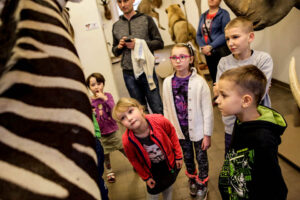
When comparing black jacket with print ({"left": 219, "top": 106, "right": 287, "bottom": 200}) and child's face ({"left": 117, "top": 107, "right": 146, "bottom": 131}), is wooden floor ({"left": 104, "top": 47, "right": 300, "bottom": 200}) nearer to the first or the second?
black jacket with print ({"left": 219, "top": 106, "right": 287, "bottom": 200})

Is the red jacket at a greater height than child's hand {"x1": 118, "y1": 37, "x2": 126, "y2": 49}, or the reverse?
child's hand {"x1": 118, "y1": 37, "x2": 126, "y2": 49}

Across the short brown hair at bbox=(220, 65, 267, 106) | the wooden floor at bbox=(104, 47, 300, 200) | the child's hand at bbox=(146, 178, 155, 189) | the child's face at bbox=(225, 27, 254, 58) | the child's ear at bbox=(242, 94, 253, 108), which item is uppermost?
the child's face at bbox=(225, 27, 254, 58)

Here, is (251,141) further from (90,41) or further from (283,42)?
(90,41)

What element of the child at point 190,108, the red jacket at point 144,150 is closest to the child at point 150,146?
the red jacket at point 144,150

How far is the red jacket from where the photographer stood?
1.46 metres

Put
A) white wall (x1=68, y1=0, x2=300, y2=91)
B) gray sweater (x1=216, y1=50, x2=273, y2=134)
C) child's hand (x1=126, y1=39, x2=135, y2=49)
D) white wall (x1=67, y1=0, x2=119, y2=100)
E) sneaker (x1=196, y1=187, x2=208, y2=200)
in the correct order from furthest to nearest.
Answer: white wall (x1=67, y1=0, x2=119, y2=100)
white wall (x1=68, y1=0, x2=300, y2=91)
child's hand (x1=126, y1=39, x2=135, y2=49)
sneaker (x1=196, y1=187, x2=208, y2=200)
gray sweater (x1=216, y1=50, x2=273, y2=134)

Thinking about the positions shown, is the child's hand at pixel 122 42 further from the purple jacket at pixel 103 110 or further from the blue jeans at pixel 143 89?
the purple jacket at pixel 103 110

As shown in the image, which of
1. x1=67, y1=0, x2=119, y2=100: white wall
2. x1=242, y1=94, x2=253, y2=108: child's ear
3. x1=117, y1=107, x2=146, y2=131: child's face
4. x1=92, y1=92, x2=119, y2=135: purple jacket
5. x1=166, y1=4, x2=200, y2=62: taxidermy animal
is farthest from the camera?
x1=166, y1=4, x2=200, y2=62: taxidermy animal

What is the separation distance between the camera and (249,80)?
1.11m

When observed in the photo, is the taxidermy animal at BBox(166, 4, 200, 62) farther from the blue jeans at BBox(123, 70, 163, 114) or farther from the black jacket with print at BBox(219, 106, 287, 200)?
the black jacket with print at BBox(219, 106, 287, 200)

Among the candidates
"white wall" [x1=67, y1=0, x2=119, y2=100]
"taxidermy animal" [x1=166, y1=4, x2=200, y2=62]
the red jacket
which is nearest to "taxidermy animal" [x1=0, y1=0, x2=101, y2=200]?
the red jacket

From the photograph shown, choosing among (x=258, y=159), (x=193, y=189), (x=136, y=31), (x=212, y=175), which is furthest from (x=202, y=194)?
(x=136, y=31)

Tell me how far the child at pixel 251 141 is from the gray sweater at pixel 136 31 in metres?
1.55

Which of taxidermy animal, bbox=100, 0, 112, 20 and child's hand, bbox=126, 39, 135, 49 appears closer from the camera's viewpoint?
child's hand, bbox=126, 39, 135, 49
